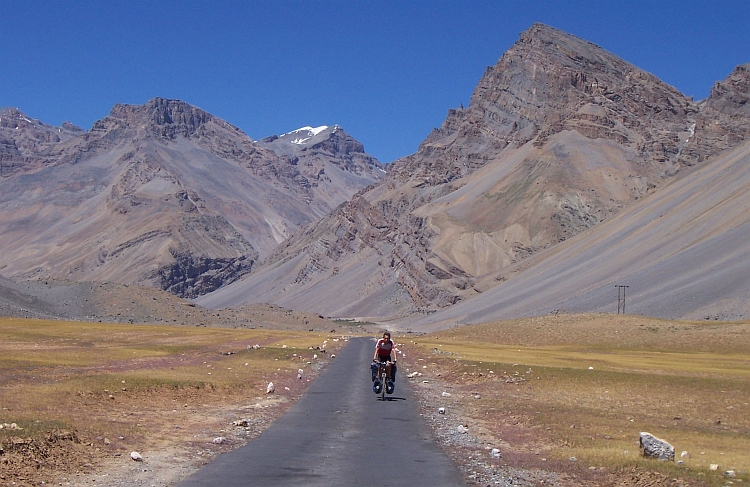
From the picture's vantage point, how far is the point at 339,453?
1861 centimetres

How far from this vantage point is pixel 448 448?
1973 cm

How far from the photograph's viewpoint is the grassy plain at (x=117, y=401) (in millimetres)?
16609

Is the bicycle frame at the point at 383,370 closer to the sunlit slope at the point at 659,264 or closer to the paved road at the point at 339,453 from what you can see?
the paved road at the point at 339,453

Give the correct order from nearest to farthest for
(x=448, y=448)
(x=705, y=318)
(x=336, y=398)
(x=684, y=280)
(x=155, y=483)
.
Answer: (x=155, y=483) < (x=448, y=448) < (x=336, y=398) < (x=705, y=318) < (x=684, y=280)

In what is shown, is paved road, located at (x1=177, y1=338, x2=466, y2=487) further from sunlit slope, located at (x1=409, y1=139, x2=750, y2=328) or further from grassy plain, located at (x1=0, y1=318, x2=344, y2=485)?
sunlit slope, located at (x1=409, y1=139, x2=750, y2=328)

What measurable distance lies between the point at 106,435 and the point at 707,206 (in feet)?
459

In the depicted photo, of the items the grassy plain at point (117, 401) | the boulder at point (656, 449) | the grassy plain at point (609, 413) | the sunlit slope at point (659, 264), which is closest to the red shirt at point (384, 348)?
the grassy plain at point (609, 413)

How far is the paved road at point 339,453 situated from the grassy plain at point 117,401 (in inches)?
66.6

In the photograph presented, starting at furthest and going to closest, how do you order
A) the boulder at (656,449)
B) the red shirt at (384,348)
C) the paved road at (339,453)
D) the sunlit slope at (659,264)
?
the sunlit slope at (659,264) < the red shirt at (384,348) < the boulder at (656,449) < the paved road at (339,453)

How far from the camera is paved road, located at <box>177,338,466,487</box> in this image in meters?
15.8

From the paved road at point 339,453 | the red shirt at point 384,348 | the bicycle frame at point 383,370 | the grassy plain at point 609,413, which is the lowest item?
the paved road at point 339,453

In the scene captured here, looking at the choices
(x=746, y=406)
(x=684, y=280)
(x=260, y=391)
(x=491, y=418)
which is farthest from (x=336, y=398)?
(x=684, y=280)

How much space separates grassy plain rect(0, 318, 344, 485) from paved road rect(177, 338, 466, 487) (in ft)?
5.55

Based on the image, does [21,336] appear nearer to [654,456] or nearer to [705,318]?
[654,456]
